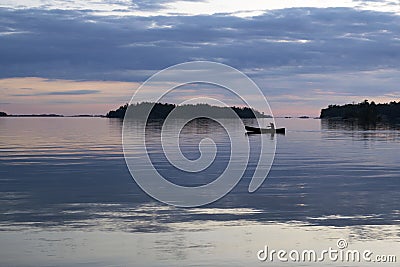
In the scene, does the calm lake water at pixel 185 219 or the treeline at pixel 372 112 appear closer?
the calm lake water at pixel 185 219

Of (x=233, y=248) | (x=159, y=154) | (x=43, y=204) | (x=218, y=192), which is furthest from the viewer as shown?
(x=159, y=154)

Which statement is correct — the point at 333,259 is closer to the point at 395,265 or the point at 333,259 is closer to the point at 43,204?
the point at 395,265

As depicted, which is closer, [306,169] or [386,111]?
[306,169]

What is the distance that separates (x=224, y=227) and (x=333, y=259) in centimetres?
308

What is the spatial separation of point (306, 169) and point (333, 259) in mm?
15329

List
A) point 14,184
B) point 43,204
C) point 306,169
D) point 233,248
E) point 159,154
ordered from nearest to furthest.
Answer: point 233,248 → point 43,204 → point 14,184 → point 306,169 → point 159,154

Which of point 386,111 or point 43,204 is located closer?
point 43,204

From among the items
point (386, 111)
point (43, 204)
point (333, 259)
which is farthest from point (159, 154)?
point (386, 111)

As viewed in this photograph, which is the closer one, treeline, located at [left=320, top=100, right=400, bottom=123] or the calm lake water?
the calm lake water

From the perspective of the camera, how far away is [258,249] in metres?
12.7

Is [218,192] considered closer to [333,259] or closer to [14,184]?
[14,184]

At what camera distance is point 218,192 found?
20.2 meters

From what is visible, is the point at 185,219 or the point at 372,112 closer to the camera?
the point at 185,219

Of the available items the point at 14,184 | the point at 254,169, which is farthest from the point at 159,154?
the point at 14,184
